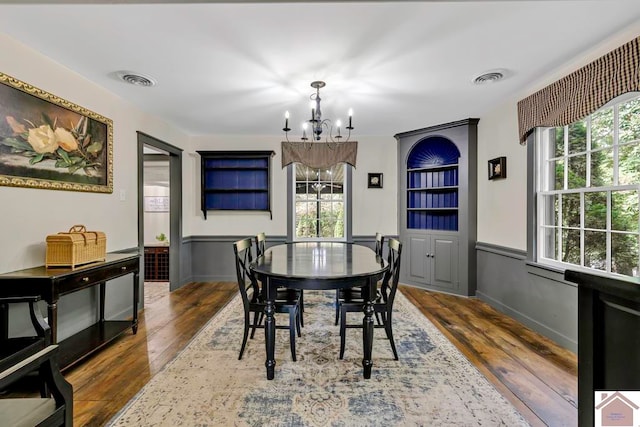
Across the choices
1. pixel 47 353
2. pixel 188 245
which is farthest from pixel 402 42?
pixel 188 245

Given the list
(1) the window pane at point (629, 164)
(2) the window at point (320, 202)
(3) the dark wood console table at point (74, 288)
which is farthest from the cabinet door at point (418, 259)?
(3) the dark wood console table at point (74, 288)

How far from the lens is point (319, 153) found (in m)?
4.78

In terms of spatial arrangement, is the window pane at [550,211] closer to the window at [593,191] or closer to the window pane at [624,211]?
the window at [593,191]

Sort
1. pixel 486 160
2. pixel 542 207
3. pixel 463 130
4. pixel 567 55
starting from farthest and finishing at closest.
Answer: pixel 463 130, pixel 486 160, pixel 542 207, pixel 567 55

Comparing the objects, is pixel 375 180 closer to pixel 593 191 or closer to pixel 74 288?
pixel 593 191

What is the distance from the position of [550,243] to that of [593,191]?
66 cm

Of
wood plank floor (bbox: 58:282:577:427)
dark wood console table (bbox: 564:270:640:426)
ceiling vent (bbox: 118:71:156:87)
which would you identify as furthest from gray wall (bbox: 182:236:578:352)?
ceiling vent (bbox: 118:71:156:87)

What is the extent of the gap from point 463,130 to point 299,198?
2.63 m

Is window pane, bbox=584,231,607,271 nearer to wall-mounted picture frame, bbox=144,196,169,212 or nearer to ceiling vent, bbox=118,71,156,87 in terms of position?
ceiling vent, bbox=118,71,156,87

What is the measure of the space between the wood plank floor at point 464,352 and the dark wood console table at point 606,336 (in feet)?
3.01

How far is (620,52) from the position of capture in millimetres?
1984

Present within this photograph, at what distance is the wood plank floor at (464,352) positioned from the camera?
178cm

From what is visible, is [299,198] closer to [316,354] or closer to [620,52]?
[316,354]

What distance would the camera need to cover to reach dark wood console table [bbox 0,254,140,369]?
75.4 inches
